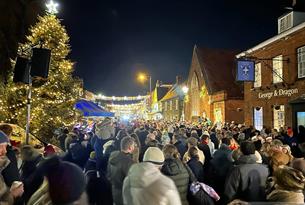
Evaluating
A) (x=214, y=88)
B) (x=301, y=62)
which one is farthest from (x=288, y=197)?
(x=214, y=88)

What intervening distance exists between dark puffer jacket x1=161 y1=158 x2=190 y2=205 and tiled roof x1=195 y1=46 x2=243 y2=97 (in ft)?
90.9

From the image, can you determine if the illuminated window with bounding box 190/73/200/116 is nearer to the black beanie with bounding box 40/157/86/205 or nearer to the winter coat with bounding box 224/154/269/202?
the winter coat with bounding box 224/154/269/202

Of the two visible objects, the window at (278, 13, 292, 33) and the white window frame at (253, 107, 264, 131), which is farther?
the white window frame at (253, 107, 264, 131)

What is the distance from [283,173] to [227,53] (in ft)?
128

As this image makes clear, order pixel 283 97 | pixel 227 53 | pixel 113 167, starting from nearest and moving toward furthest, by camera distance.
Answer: pixel 113 167 < pixel 283 97 < pixel 227 53

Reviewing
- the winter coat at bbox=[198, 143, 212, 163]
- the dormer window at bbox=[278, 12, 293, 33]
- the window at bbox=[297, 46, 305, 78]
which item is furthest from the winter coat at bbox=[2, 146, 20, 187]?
the dormer window at bbox=[278, 12, 293, 33]

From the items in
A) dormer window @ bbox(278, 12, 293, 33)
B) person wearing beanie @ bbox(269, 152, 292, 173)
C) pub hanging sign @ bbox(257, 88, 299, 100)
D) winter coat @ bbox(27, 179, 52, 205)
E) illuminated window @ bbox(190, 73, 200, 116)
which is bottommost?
winter coat @ bbox(27, 179, 52, 205)

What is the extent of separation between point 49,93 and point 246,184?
1498 cm

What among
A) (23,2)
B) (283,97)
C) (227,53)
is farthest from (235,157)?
(227,53)

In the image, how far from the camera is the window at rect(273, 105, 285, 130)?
20.8m

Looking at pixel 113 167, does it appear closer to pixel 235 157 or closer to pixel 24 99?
pixel 235 157

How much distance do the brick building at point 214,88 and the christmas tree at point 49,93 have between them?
15.7m

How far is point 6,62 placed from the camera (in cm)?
2609

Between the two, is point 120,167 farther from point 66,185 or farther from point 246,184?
point 66,185
